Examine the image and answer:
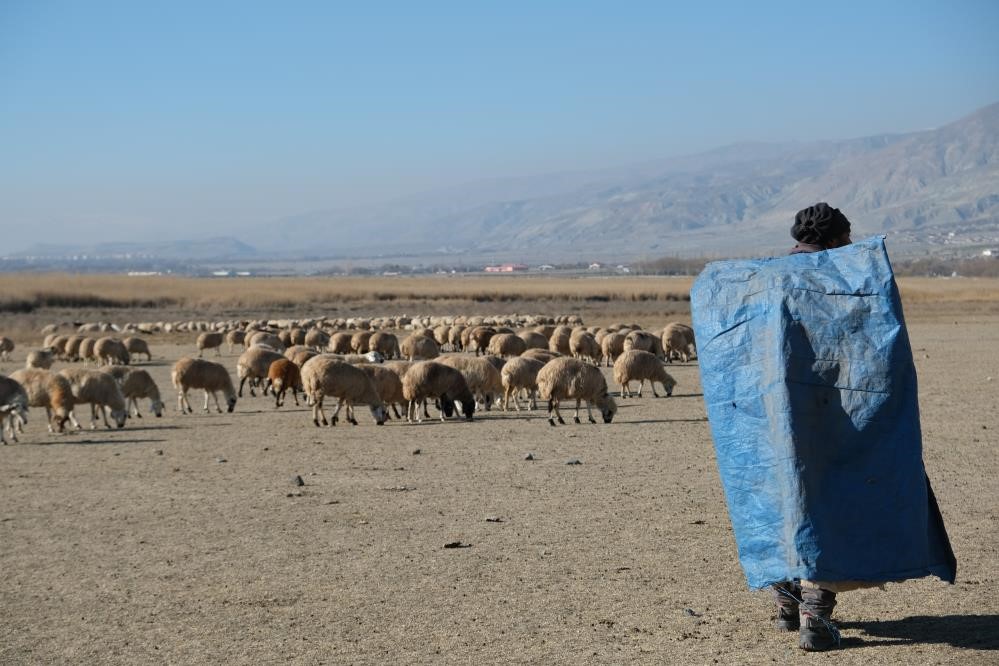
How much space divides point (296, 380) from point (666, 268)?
17462cm

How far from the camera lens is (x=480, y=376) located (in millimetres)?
22844

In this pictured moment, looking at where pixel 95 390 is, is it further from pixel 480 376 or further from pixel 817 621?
pixel 817 621

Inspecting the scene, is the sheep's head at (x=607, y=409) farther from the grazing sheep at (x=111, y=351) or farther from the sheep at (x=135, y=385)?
the grazing sheep at (x=111, y=351)

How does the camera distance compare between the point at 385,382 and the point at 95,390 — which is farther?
the point at 385,382

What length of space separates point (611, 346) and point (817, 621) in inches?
1019

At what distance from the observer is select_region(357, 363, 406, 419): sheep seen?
68.4 ft

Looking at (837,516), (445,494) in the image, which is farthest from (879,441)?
(445,494)

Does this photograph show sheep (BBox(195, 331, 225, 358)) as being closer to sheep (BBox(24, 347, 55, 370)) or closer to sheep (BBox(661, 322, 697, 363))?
sheep (BBox(24, 347, 55, 370))

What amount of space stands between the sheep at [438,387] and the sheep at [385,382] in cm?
12

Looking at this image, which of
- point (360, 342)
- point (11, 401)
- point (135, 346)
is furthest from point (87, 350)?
point (11, 401)

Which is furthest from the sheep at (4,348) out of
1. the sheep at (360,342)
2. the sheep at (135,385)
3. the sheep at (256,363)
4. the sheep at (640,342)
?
the sheep at (640,342)

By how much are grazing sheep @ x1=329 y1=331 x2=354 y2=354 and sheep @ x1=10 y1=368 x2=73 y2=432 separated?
705 inches

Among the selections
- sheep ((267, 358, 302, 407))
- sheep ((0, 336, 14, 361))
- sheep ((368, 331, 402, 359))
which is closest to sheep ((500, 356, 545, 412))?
sheep ((267, 358, 302, 407))

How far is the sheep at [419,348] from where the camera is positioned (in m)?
33.3
